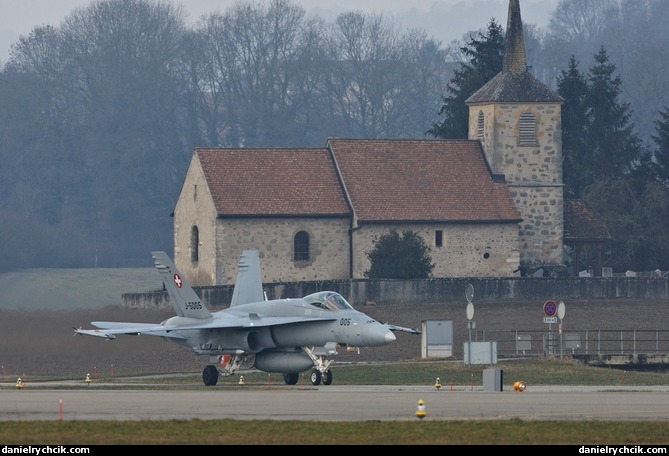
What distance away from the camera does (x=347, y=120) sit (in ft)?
455

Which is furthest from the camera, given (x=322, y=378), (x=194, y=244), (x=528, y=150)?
(x=528, y=150)

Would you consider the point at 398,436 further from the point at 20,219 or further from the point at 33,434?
the point at 20,219

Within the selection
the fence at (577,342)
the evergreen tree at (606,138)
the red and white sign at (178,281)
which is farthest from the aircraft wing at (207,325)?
the evergreen tree at (606,138)

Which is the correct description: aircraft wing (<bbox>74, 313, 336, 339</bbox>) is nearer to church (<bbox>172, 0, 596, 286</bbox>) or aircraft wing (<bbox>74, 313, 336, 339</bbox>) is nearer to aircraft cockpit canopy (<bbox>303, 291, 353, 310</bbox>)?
aircraft cockpit canopy (<bbox>303, 291, 353, 310</bbox>)

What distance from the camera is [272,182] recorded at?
77.5 m

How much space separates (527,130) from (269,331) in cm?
3569

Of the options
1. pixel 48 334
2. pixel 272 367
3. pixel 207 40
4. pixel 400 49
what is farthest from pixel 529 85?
pixel 400 49

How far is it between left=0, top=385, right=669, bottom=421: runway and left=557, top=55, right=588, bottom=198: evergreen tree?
46.3 m

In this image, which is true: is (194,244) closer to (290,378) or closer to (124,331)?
(124,331)

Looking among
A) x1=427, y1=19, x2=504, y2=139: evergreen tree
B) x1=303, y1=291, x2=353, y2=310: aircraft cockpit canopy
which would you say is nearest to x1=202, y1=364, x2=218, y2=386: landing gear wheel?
x1=303, y1=291, x2=353, y2=310: aircraft cockpit canopy

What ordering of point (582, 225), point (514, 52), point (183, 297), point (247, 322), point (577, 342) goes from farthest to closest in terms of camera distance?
1. point (582, 225)
2. point (514, 52)
3. point (577, 342)
4. point (183, 297)
5. point (247, 322)

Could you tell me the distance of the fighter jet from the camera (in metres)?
45.7

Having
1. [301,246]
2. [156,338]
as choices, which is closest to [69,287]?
[301,246]
